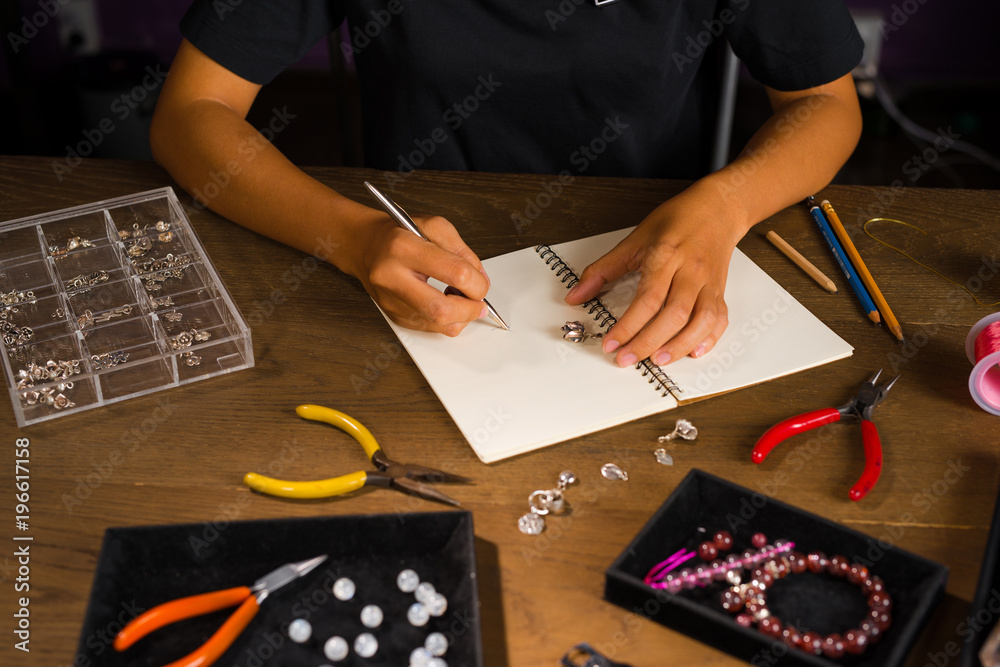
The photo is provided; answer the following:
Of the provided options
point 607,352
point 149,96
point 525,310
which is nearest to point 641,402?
point 607,352

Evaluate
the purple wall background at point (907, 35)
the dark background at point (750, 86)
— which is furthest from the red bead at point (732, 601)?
the purple wall background at point (907, 35)

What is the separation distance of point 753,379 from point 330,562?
1.42 ft

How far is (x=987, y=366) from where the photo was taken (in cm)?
77

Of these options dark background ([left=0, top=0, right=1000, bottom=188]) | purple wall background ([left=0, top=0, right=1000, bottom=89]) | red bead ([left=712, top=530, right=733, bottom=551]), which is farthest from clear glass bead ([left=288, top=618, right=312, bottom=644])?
purple wall background ([left=0, top=0, right=1000, bottom=89])

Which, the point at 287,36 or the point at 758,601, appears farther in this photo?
the point at 287,36

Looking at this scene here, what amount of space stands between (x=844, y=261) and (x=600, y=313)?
30 cm

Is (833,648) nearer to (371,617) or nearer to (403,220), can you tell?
(371,617)

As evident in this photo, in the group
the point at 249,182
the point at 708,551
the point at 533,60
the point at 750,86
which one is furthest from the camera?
the point at 750,86

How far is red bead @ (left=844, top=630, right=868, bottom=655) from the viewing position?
59 cm

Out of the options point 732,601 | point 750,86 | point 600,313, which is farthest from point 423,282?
point 750,86

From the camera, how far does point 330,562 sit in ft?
2.17

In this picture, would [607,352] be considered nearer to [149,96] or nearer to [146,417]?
[146,417]

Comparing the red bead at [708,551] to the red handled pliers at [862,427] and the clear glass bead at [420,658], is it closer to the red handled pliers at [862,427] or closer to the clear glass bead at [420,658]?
the red handled pliers at [862,427]

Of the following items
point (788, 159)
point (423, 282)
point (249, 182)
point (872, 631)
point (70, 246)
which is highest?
point (788, 159)
